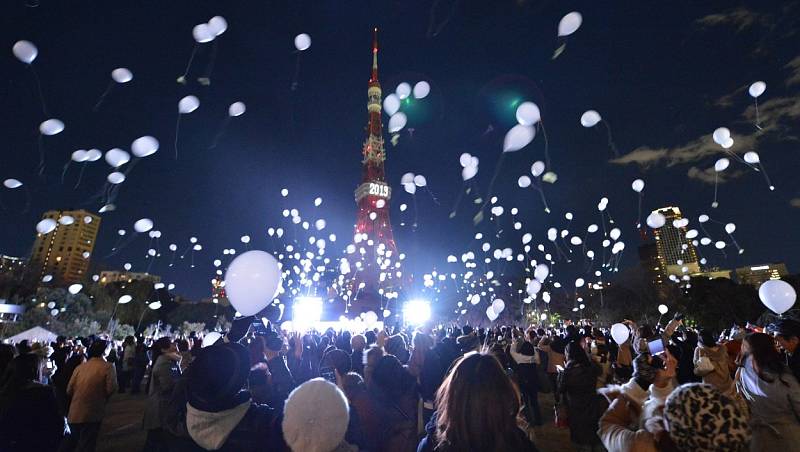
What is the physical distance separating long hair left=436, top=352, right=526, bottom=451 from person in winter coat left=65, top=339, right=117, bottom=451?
460 cm

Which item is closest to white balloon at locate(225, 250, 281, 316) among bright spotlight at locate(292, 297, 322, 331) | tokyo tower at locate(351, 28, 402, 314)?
bright spotlight at locate(292, 297, 322, 331)

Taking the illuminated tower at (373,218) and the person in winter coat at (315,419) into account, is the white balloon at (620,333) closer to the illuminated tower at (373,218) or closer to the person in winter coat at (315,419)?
the person in winter coat at (315,419)

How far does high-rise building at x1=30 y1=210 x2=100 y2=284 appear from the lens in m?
38.5

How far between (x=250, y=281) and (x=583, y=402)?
15.3 feet

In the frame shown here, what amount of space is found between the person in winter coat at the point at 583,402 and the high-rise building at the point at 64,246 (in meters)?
45.6

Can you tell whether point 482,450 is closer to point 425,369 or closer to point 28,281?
point 425,369

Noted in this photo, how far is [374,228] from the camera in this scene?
54719mm

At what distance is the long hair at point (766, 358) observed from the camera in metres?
3.15

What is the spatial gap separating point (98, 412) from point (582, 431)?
19.2 ft

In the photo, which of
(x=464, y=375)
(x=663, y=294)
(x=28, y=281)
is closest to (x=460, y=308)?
(x=663, y=294)

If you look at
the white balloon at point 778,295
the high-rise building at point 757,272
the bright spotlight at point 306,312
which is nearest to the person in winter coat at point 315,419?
the white balloon at point 778,295

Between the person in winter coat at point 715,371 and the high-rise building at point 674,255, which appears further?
the high-rise building at point 674,255

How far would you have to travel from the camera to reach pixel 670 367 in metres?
2.69

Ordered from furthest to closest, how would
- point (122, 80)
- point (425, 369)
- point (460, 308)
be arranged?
point (460, 308) < point (122, 80) < point (425, 369)
